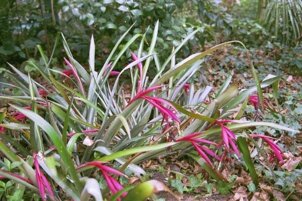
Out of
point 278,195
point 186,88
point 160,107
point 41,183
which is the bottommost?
point 278,195

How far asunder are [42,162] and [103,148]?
31 centimetres

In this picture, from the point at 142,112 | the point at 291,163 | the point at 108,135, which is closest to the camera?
the point at 108,135

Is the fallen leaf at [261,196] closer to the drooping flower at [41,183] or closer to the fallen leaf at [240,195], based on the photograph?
the fallen leaf at [240,195]

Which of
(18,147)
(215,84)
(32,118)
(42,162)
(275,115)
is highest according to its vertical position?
(32,118)

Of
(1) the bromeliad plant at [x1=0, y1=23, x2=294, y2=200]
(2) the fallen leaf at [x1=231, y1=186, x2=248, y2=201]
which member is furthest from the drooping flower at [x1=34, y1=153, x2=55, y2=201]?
(2) the fallen leaf at [x1=231, y1=186, x2=248, y2=201]

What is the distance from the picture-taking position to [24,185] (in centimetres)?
158

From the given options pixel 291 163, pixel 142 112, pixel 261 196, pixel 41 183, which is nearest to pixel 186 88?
pixel 142 112

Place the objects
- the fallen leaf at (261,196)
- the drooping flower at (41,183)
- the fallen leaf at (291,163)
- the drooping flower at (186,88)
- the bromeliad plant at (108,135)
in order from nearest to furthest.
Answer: the drooping flower at (41,183), the bromeliad plant at (108,135), the fallen leaf at (261,196), the fallen leaf at (291,163), the drooping flower at (186,88)

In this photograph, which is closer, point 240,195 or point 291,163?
point 240,195

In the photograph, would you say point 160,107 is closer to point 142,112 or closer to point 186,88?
point 142,112

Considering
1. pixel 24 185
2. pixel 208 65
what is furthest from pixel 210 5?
pixel 24 185

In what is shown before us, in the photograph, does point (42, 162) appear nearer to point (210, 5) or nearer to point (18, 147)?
point (18, 147)

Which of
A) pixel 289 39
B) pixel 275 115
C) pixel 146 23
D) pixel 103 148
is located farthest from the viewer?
pixel 289 39

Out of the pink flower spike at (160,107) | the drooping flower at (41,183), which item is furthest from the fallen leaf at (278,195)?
the drooping flower at (41,183)
